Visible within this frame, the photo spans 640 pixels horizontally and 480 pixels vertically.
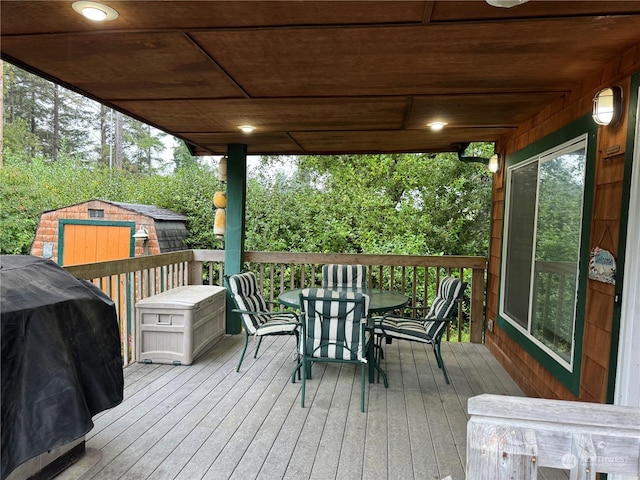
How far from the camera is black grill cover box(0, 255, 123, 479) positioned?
66.0 inches

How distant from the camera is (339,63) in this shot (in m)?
2.39

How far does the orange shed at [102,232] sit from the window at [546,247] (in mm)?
5375

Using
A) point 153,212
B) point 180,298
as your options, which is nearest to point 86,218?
point 153,212

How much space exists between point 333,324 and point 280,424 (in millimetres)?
798

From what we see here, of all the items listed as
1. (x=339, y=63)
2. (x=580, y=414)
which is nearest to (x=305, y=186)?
(x=339, y=63)

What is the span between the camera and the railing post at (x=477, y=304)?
4.89 metres

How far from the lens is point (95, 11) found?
1.77 m

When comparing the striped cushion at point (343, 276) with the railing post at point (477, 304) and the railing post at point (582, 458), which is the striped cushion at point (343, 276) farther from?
the railing post at point (582, 458)

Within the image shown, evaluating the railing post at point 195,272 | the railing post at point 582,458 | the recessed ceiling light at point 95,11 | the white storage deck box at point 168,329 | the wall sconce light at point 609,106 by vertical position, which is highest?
the recessed ceiling light at point 95,11

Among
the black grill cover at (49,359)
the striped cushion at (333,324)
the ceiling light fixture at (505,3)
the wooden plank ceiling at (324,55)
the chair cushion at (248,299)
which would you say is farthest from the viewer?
the chair cushion at (248,299)

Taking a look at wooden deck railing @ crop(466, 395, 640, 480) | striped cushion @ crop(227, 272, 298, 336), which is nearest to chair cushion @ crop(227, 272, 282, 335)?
striped cushion @ crop(227, 272, 298, 336)

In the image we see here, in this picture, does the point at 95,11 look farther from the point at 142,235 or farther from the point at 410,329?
the point at 142,235

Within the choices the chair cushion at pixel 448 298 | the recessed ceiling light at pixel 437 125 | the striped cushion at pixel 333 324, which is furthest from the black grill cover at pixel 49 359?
the recessed ceiling light at pixel 437 125

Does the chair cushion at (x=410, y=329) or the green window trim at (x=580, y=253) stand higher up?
the green window trim at (x=580, y=253)
